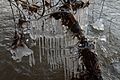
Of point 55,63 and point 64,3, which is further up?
point 64,3

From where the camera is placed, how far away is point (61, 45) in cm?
215

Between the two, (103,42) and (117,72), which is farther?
(103,42)

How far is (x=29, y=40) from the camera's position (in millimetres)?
2289

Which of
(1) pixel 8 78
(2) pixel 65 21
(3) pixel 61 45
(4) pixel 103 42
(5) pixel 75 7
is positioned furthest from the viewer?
(4) pixel 103 42

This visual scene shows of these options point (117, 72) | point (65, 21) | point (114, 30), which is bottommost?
point (117, 72)

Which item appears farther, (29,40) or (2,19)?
(2,19)

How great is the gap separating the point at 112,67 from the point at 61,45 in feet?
1.38

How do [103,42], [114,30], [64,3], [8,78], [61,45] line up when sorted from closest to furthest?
[64,3] < [8,78] < [61,45] < [103,42] < [114,30]

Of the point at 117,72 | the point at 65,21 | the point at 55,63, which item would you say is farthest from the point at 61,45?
the point at 65,21

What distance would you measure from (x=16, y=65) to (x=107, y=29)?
888 mm

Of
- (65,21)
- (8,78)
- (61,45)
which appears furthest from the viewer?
(61,45)

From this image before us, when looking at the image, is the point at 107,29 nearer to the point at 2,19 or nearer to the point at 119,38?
the point at 119,38

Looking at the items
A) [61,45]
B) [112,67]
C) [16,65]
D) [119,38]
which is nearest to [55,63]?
[61,45]

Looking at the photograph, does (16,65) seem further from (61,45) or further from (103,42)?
(103,42)
